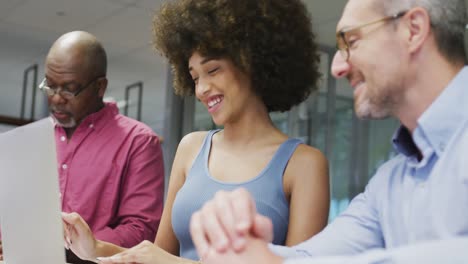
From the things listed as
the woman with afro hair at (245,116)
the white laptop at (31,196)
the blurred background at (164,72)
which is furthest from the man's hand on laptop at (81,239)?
the blurred background at (164,72)

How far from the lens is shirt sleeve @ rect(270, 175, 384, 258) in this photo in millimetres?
1033

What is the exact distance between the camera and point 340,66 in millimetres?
1074

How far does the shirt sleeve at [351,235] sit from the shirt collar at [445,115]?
0.19 metres

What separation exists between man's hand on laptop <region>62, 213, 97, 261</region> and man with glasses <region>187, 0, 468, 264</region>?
1.64 feet

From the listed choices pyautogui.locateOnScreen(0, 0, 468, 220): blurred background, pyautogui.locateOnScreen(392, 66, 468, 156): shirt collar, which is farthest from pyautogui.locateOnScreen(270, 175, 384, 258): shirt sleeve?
pyautogui.locateOnScreen(0, 0, 468, 220): blurred background

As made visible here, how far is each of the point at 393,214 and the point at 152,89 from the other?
6368 mm

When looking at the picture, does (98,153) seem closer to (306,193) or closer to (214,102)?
(214,102)

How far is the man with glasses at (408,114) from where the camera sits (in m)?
0.87

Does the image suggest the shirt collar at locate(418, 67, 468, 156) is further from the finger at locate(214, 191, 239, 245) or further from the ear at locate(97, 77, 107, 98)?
the ear at locate(97, 77, 107, 98)

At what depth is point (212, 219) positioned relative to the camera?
2.24 ft

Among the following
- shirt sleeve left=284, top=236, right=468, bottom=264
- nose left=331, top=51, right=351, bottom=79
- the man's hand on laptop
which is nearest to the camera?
shirt sleeve left=284, top=236, right=468, bottom=264

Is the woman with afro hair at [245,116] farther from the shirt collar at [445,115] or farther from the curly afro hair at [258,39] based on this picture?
the shirt collar at [445,115]

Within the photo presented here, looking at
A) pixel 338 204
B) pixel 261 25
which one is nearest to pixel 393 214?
pixel 261 25

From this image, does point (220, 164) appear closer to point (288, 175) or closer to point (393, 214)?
point (288, 175)
